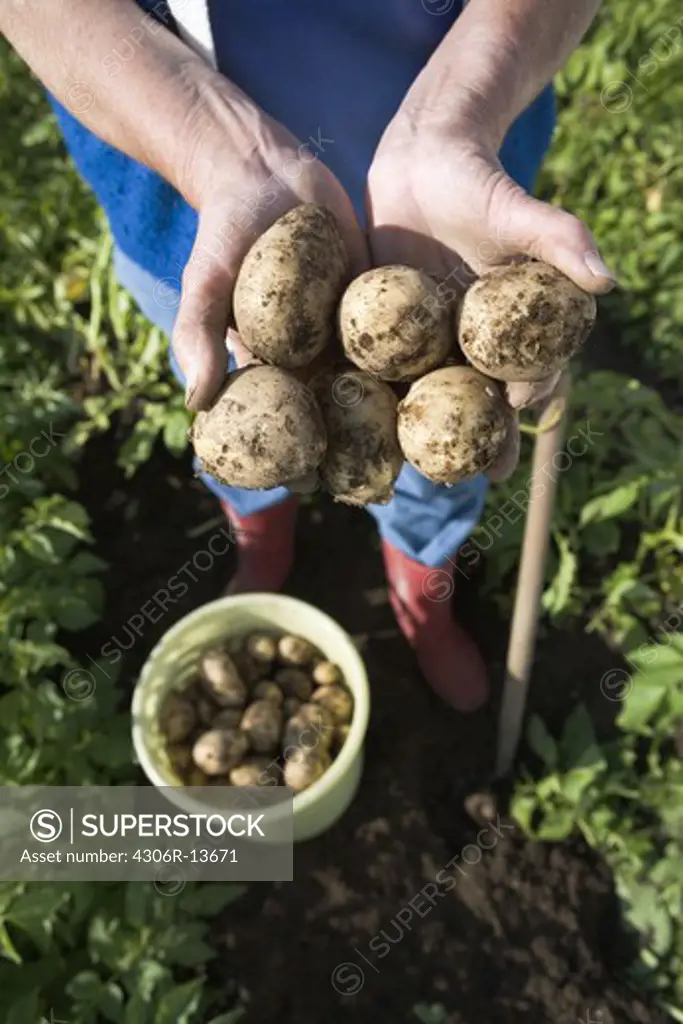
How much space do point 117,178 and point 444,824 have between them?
1729mm

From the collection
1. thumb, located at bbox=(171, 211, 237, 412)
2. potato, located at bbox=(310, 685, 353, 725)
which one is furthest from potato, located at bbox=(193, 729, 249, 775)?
thumb, located at bbox=(171, 211, 237, 412)

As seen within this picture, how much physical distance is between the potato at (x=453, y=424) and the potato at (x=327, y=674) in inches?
36.4

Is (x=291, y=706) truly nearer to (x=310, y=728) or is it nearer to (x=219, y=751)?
(x=310, y=728)

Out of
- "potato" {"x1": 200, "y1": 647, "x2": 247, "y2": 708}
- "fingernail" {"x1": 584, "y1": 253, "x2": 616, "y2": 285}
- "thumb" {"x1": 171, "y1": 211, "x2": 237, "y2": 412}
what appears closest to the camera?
"fingernail" {"x1": 584, "y1": 253, "x2": 616, "y2": 285}

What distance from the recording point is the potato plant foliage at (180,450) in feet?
6.73

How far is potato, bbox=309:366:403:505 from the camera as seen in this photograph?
1.50 m

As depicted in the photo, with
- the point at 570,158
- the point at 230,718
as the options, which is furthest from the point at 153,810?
the point at 570,158

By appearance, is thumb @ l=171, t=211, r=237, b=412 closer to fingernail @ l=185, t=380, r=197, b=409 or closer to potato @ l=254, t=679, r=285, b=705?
fingernail @ l=185, t=380, r=197, b=409

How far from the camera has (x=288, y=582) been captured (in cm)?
274

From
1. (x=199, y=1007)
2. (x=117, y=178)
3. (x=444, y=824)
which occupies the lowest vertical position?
(x=199, y=1007)

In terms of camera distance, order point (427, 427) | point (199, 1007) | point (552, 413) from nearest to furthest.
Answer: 1. point (427, 427)
2. point (552, 413)
3. point (199, 1007)

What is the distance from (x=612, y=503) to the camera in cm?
245

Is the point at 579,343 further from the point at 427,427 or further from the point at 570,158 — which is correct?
the point at 570,158

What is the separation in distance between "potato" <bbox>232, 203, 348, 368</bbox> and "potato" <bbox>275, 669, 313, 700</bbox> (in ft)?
3.25
